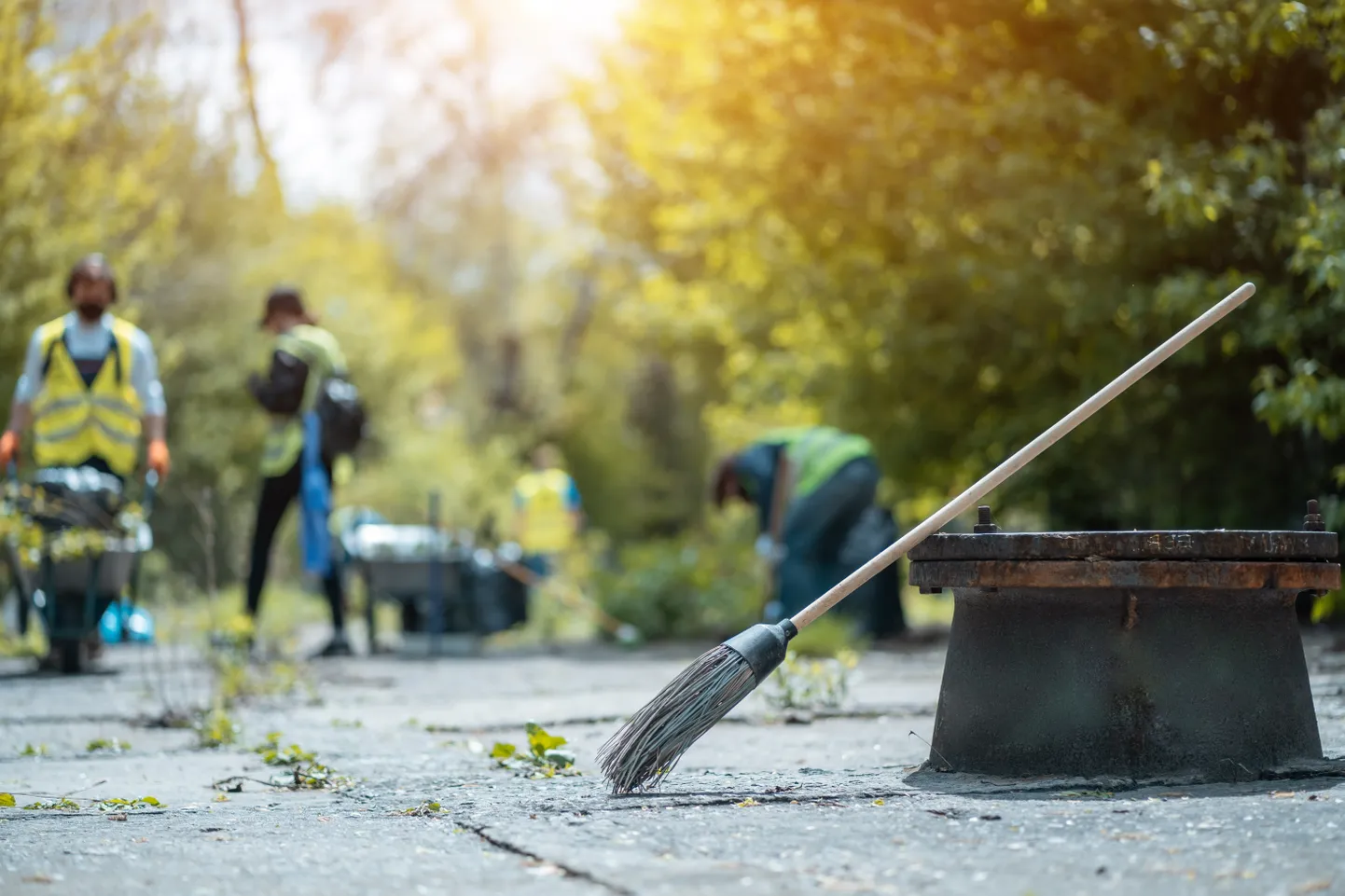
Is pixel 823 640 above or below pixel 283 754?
above

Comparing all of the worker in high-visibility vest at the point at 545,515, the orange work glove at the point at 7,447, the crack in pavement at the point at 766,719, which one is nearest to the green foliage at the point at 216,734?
the crack in pavement at the point at 766,719

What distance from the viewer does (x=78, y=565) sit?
885 centimetres

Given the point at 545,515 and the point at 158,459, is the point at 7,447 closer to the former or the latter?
the point at 158,459

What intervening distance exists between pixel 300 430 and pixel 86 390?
1.55 meters

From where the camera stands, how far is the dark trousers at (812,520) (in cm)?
1169

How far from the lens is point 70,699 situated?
7.69 metres

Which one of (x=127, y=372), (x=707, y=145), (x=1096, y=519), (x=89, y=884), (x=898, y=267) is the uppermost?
(x=707, y=145)

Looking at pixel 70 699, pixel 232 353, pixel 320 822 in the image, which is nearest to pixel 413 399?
pixel 232 353

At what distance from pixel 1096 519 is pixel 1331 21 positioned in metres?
5.50

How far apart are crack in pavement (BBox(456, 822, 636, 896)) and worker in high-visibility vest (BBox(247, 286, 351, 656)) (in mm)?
6623

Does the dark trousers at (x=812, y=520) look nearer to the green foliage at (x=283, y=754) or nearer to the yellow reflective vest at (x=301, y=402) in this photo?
the yellow reflective vest at (x=301, y=402)

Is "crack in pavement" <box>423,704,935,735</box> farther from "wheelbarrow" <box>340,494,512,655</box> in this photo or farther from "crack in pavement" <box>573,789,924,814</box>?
"wheelbarrow" <box>340,494,512,655</box>

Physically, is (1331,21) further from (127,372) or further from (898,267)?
(127,372)

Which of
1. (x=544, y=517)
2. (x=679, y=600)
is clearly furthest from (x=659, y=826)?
(x=544, y=517)
